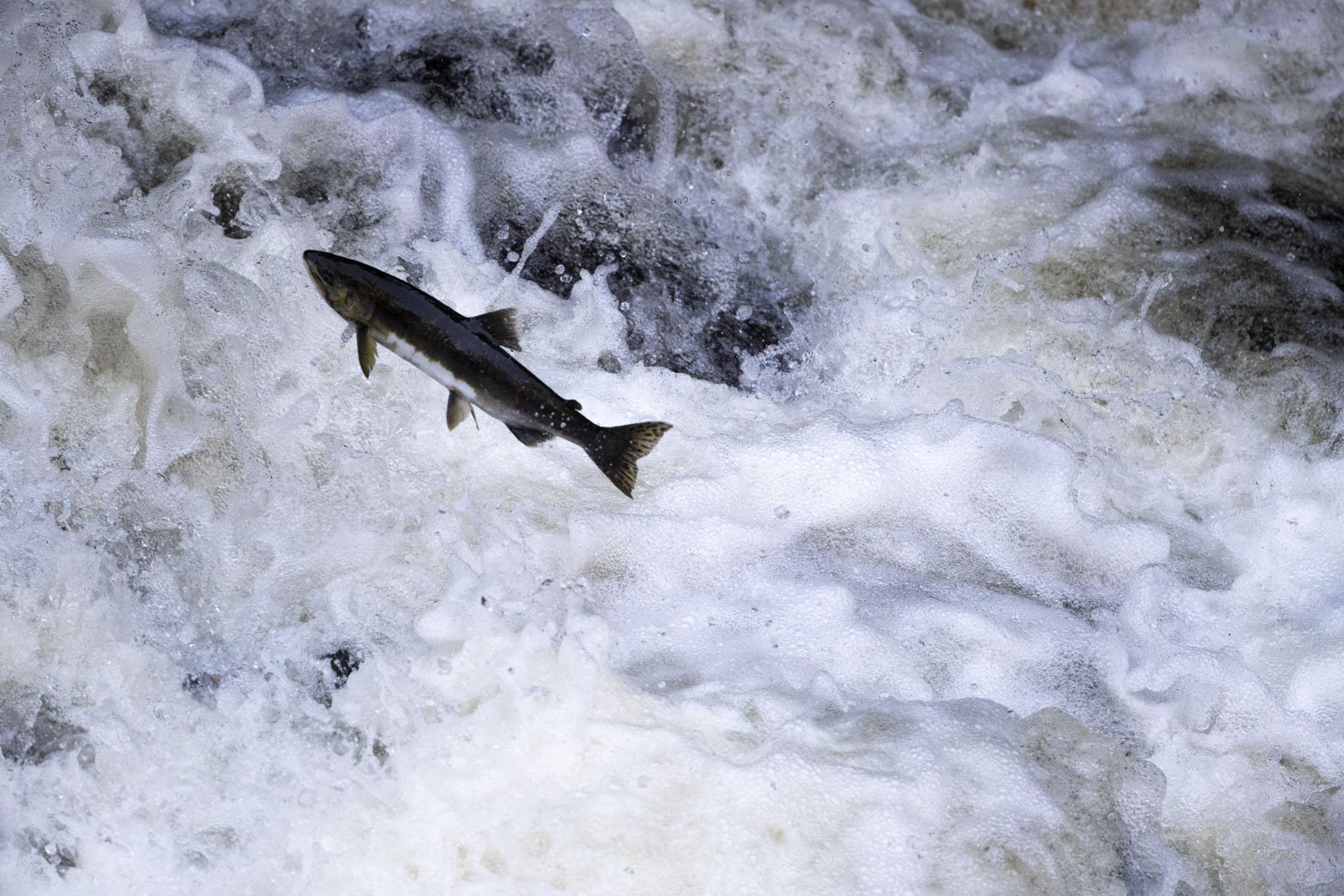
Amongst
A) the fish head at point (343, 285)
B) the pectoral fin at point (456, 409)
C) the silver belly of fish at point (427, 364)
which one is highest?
the fish head at point (343, 285)

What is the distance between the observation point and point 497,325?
2.23m

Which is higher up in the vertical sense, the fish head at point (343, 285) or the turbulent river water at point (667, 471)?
the fish head at point (343, 285)

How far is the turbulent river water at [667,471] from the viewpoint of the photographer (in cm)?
232

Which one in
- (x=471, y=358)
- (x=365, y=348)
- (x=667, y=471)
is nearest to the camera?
(x=471, y=358)

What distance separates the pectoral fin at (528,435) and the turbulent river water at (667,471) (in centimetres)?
32

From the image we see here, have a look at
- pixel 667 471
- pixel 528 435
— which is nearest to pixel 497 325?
pixel 528 435

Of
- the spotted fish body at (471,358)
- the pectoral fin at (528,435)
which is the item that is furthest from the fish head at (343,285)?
the pectoral fin at (528,435)

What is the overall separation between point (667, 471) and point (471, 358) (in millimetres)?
719

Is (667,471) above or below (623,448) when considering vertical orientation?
below

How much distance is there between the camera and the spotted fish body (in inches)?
86.7

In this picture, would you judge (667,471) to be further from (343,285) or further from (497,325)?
(343,285)

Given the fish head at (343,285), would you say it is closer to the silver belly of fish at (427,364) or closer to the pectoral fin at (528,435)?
the silver belly of fish at (427,364)

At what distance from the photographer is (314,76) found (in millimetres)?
3383

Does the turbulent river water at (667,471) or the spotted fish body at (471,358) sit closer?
the spotted fish body at (471,358)
